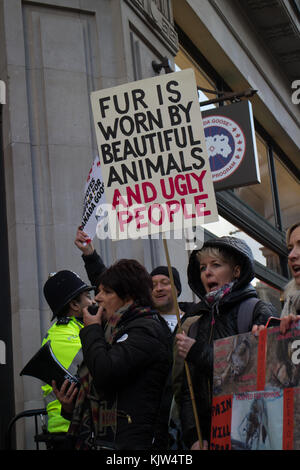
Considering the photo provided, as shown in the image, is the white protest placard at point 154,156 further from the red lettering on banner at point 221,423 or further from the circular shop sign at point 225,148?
the circular shop sign at point 225,148

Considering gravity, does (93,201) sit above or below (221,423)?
above

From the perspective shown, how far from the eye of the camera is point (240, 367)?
4.25m

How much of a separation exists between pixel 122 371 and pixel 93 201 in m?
2.51

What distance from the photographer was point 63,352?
5695mm

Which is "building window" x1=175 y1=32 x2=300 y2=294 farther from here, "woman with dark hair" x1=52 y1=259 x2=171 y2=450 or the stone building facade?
"woman with dark hair" x1=52 y1=259 x2=171 y2=450

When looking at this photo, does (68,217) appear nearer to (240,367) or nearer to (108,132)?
(108,132)

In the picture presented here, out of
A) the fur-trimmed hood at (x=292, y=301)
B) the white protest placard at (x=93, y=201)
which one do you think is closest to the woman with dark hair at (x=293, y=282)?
the fur-trimmed hood at (x=292, y=301)

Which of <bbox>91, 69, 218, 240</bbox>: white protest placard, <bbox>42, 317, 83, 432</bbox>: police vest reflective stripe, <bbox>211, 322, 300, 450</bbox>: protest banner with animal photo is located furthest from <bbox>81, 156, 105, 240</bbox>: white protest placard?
<bbox>211, 322, 300, 450</bbox>: protest banner with animal photo

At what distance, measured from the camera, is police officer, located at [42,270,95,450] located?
564 centimetres

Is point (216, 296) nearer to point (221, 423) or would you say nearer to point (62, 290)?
point (221, 423)

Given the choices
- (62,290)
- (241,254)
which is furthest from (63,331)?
(241,254)

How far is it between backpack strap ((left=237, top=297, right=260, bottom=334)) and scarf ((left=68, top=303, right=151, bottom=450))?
2.00 ft
